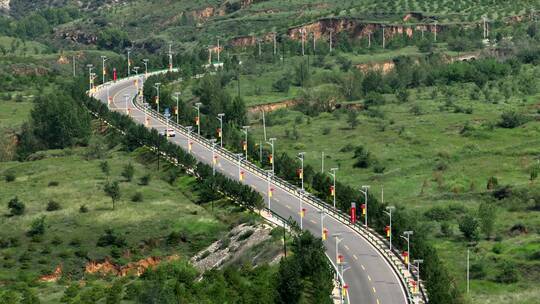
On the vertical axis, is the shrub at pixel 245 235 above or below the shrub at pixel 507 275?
above

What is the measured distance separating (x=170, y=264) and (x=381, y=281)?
23819 millimetres

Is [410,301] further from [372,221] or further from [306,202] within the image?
[306,202]

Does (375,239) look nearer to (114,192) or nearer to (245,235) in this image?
(245,235)

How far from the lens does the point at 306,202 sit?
17762 cm

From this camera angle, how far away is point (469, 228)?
15875 cm

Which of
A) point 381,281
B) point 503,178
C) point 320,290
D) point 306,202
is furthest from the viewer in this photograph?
point 503,178

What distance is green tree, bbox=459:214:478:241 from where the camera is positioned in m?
159

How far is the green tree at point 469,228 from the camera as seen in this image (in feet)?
520

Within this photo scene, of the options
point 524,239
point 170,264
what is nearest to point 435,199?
point 524,239

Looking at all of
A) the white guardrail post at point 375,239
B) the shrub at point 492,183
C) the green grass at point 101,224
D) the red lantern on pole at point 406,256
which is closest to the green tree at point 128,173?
the green grass at point 101,224

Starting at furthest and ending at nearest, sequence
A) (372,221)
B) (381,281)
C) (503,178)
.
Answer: (503,178), (372,221), (381,281)

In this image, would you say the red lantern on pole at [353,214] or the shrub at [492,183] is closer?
the red lantern on pole at [353,214]

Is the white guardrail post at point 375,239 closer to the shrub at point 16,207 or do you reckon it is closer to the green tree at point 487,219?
the green tree at point 487,219

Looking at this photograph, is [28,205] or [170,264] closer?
[170,264]
